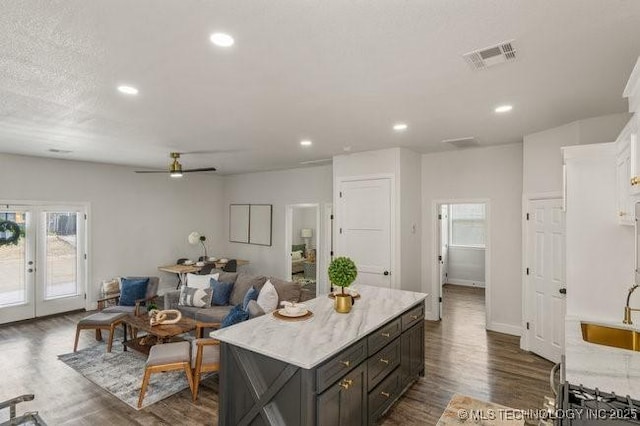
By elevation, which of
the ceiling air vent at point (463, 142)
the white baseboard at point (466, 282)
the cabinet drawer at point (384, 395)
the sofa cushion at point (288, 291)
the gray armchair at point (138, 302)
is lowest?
the white baseboard at point (466, 282)

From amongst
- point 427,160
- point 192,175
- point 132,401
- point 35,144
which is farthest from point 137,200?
point 427,160

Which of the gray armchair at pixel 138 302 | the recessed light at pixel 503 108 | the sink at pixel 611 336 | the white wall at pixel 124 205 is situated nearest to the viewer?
the sink at pixel 611 336

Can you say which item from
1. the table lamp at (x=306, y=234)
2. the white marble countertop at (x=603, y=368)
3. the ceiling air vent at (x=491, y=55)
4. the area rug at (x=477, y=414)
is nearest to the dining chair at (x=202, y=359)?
the area rug at (x=477, y=414)

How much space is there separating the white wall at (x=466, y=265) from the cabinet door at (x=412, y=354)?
5.77m

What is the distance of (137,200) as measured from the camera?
24.1 ft

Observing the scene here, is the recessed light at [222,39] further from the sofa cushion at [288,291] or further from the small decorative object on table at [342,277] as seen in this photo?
the sofa cushion at [288,291]

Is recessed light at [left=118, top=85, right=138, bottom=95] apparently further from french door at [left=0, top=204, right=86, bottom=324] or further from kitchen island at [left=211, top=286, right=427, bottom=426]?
french door at [left=0, top=204, right=86, bottom=324]

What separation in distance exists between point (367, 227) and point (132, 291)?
156 inches

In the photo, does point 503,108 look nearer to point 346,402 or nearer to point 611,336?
point 611,336

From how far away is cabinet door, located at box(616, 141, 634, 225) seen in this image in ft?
7.95

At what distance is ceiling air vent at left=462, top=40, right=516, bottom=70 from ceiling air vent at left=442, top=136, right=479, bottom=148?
247 cm

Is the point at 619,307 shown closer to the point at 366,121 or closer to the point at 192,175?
the point at 366,121

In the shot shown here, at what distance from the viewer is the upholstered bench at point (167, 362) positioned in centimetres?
323

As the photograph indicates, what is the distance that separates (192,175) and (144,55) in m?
6.36
